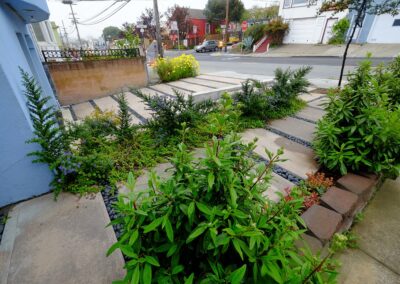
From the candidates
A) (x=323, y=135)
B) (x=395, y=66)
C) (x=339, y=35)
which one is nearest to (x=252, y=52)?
(x=339, y=35)

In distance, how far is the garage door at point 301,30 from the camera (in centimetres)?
2089

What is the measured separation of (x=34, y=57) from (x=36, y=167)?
4.40 meters

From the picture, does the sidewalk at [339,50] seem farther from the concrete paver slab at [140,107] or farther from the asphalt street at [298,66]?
the concrete paver slab at [140,107]

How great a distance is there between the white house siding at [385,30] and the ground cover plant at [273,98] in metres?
18.3

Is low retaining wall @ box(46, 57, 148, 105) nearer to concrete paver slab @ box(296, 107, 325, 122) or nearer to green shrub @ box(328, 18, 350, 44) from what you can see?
concrete paver slab @ box(296, 107, 325, 122)

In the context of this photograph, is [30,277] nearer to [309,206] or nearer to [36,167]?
[36,167]

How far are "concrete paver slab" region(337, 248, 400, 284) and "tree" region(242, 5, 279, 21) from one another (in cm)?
3033

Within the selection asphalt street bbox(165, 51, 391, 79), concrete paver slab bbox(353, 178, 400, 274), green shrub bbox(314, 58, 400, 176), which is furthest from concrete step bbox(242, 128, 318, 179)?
asphalt street bbox(165, 51, 391, 79)

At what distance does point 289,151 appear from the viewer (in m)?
3.27

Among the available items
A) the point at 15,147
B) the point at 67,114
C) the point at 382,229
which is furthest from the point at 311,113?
the point at 67,114

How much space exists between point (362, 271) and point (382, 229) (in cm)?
65

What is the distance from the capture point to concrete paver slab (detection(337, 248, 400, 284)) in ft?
5.23

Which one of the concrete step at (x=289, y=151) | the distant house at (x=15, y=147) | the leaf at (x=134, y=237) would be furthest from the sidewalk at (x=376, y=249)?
the distant house at (x=15, y=147)

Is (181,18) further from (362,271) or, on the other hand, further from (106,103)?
(362,271)
